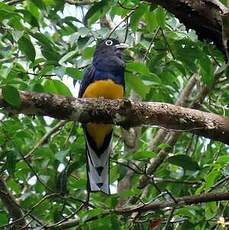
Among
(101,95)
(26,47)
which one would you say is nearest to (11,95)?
(26,47)

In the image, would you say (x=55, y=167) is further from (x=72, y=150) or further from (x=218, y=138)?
(x=218, y=138)

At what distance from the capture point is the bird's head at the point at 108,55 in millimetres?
4367

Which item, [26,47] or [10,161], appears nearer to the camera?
[10,161]

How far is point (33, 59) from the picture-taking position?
3.42m

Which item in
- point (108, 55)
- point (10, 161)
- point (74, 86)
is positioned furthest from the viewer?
point (108, 55)

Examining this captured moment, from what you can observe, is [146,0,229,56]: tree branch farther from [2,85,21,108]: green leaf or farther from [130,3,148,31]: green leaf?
[2,85,21,108]: green leaf

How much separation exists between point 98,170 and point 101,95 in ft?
1.78

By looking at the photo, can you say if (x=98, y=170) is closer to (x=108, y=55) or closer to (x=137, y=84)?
(x=137, y=84)

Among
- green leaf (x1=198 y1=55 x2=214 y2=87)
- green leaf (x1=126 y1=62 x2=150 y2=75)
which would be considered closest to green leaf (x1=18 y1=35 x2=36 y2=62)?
green leaf (x1=126 y1=62 x2=150 y2=75)

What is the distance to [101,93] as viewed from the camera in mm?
4121

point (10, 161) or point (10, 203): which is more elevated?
point (10, 161)

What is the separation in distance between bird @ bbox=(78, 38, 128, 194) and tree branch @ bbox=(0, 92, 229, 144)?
80 centimetres

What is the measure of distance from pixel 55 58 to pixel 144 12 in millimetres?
593

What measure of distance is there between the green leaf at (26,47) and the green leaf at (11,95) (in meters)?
0.78
